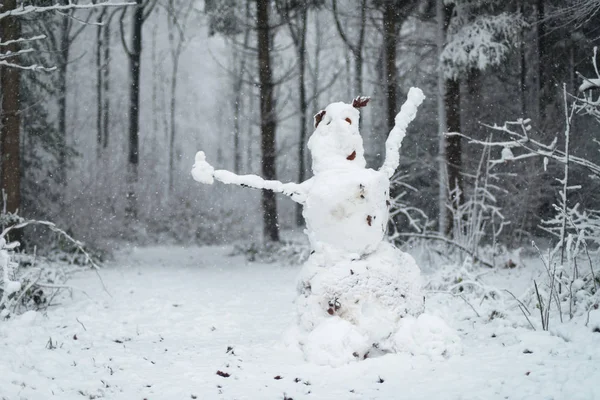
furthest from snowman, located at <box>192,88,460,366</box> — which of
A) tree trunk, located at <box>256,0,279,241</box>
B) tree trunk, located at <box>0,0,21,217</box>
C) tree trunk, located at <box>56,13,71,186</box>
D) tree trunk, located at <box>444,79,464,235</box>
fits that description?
tree trunk, located at <box>256,0,279,241</box>

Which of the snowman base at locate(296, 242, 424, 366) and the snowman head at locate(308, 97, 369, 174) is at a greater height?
the snowman head at locate(308, 97, 369, 174)

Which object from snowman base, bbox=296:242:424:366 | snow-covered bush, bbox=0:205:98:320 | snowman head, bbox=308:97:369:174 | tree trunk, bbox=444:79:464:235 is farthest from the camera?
tree trunk, bbox=444:79:464:235

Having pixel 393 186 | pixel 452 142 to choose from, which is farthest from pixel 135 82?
pixel 452 142

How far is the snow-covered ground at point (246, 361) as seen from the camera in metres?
3.12

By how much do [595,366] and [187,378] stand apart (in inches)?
105

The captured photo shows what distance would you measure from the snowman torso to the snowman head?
0.39 ft

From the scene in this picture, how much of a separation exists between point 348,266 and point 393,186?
18.3ft

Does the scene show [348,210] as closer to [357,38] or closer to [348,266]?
[348,266]

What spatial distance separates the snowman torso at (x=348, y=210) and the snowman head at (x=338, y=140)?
0.39 ft

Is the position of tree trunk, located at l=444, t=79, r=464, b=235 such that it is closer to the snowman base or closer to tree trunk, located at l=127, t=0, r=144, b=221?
the snowman base

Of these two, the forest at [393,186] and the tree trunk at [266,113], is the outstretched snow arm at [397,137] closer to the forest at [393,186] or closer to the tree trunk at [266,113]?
the forest at [393,186]

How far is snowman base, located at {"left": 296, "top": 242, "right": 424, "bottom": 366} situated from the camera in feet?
12.2

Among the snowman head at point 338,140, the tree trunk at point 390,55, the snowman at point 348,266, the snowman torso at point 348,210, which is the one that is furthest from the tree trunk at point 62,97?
the tree trunk at point 390,55

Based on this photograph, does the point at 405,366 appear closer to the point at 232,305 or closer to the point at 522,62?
the point at 232,305
